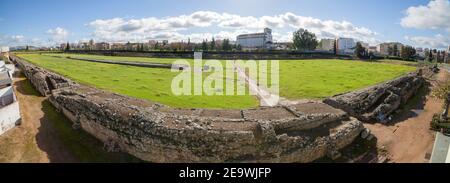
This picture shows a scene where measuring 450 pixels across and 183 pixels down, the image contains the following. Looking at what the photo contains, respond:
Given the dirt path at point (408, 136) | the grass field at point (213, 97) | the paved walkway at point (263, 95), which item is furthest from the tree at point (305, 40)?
the dirt path at point (408, 136)

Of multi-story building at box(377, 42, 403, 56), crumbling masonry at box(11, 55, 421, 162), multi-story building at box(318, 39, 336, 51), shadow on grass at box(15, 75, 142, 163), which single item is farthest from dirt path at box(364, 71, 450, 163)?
multi-story building at box(318, 39, 336, 51)

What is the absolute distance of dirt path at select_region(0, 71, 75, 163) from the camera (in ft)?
45.9

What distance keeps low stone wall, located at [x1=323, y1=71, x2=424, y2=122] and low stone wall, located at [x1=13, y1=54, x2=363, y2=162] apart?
2755mm

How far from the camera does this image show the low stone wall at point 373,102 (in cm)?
1905

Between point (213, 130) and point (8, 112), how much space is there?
12.2m

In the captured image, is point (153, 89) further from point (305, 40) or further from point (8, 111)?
point (305, 40)

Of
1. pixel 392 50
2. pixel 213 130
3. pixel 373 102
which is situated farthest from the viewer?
pixel 392 50

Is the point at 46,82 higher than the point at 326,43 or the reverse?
the reverse

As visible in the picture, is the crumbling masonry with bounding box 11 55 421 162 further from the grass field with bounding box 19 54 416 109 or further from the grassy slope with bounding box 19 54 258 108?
the grass field with bounding box 19 54 416 109

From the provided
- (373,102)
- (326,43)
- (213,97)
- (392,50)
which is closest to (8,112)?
(213,97)

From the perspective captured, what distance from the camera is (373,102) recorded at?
20.8 metres

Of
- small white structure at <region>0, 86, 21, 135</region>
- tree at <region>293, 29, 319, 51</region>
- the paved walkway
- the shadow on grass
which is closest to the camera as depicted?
the shadow on grass

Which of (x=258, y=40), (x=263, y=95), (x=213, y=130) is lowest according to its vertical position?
(x=213, y=130)
